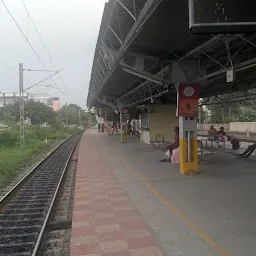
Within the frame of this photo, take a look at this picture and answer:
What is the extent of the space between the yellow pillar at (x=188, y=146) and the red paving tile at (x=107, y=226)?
2.53 metres

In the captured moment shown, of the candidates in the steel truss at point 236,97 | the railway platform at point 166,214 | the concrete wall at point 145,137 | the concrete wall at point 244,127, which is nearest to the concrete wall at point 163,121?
the concrete wall at point 145,137

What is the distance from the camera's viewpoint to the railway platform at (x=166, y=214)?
632 cm

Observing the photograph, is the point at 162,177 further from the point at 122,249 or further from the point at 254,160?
the point at 122,249

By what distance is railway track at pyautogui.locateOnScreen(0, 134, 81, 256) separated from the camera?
24.0ft

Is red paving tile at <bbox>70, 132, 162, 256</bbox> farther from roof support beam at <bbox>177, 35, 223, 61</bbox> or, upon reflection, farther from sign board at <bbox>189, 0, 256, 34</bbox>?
roof support beam at <bbox>177, 35, 223, 61</bbox>

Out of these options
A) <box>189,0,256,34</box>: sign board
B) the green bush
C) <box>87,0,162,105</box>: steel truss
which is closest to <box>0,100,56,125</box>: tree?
the green bush

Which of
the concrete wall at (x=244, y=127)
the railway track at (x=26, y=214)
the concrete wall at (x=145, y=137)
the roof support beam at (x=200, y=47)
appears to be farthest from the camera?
the concrete wall at (x=244, y=127)

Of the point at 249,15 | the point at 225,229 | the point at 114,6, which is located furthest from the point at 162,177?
the point at 249,15

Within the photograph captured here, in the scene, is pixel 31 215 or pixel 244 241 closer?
pixel 244 241

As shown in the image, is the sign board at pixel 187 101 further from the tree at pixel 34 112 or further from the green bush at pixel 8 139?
the tree at pixel 34 112

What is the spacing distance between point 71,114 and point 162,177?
121 meters

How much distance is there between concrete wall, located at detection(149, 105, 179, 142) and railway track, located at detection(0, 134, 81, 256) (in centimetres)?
1360

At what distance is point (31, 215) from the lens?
32.6 feet

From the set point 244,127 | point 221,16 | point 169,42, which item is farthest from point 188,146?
point 244,127
